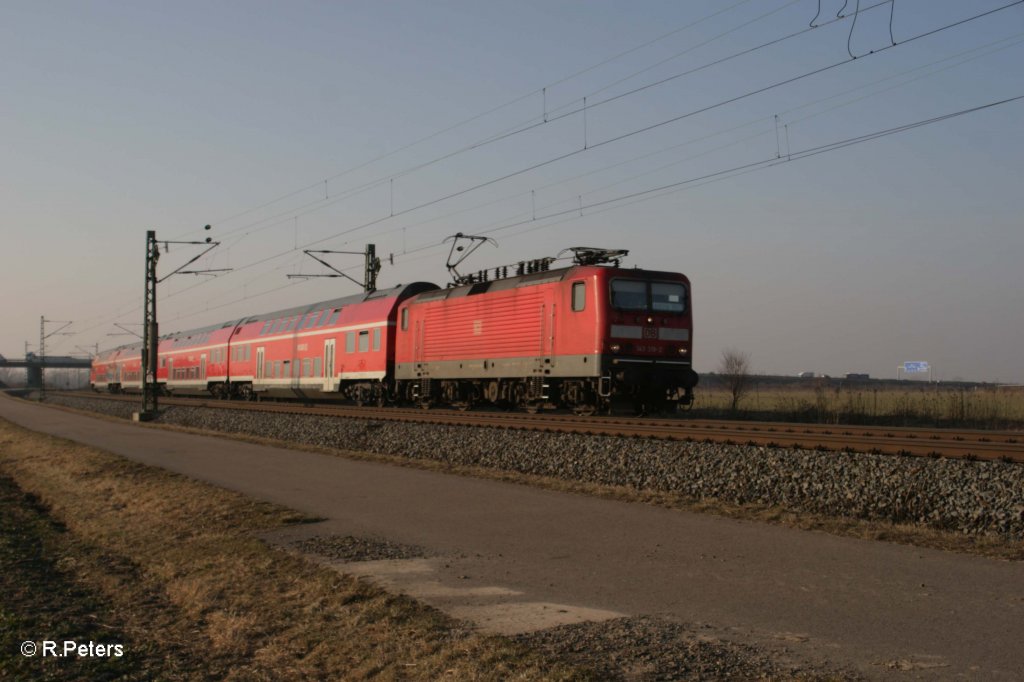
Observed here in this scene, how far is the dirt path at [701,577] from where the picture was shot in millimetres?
6266

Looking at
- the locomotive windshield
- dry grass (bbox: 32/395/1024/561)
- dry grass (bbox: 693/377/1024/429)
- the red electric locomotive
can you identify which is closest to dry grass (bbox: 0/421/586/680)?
dry grass (bbox: 32/395/1024/561)

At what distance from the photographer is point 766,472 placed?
1281cm

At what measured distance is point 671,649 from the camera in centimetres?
617

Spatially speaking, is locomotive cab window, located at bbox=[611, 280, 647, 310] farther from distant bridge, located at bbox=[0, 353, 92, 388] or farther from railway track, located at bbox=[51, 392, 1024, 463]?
distant bridge, located at bbox=[0, 353, 92, 388]

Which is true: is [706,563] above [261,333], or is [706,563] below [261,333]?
below

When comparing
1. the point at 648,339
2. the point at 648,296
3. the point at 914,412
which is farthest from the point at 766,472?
the point at 914,412

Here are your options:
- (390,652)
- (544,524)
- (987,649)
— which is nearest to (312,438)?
(544,524)

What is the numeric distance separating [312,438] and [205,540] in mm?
13040

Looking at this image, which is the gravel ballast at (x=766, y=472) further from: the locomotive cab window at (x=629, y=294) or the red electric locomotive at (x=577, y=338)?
the locomotive cab window at (x=629, y=294)

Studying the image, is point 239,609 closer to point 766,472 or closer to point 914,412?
point 766,472

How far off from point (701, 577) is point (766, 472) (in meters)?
4.90

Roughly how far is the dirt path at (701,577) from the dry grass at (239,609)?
497 mm

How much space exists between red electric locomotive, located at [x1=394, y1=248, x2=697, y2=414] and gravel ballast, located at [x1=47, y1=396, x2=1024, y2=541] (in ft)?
13.8

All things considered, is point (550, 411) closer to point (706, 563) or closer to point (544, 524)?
point (544, 524)
